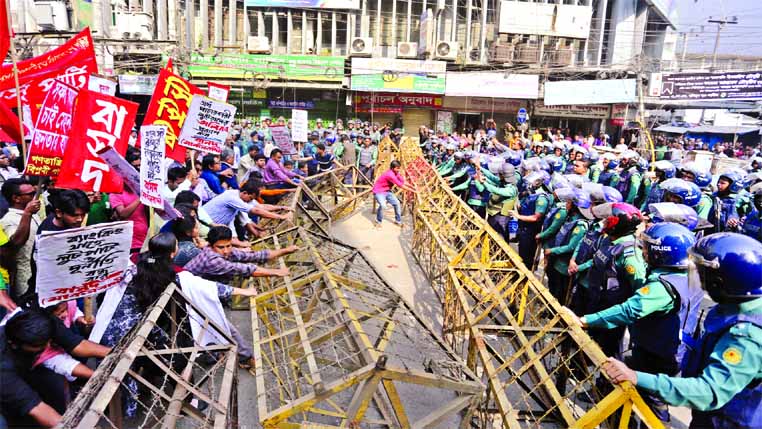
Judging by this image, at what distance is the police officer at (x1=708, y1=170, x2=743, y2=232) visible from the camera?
7156mm

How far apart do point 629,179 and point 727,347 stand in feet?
24.3

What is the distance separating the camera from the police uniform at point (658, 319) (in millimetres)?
2863

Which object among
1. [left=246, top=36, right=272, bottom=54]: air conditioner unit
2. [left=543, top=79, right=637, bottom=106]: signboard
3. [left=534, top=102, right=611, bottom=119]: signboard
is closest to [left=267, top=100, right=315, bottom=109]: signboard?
[left=246, top=36, right=272, bottom=54]: air conditioner unit

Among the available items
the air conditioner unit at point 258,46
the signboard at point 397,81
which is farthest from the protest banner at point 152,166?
the air conditioner unit at point 258,46

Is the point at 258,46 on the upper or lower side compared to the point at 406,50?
lower

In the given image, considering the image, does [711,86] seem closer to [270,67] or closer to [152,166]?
[270,67]

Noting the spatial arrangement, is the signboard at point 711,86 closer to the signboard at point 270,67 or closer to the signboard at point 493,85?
the signboard at point 493,85

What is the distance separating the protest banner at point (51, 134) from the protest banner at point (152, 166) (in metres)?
1.14

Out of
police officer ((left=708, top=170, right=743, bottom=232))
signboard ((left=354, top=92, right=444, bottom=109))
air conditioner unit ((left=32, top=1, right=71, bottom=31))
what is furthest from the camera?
signboard ((left=354, top=92, right=444, bottom=109))

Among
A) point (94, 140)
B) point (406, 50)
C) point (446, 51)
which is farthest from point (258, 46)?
point (94, 140)

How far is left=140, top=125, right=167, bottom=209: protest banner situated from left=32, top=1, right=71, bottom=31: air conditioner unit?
2293cm

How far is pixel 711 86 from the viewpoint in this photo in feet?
67.5

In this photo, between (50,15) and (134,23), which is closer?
(50,15)

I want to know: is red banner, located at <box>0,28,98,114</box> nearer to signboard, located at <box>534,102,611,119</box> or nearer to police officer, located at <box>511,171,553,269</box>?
police officer, located at <box>511,171,553,269</box>
